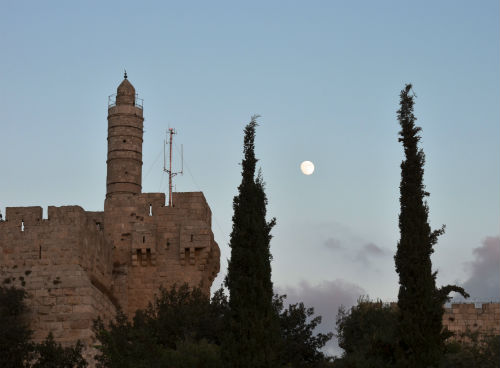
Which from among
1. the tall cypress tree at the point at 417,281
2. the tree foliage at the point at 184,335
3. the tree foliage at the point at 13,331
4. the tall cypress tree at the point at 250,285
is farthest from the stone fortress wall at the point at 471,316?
the tree foliage at the point at 13,331

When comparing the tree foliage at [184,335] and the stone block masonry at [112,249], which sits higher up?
the stone block masonry at [112,249]

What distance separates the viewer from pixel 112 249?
3616 centimetres

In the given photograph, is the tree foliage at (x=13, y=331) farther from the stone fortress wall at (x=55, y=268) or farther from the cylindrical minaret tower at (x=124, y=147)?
the cylindrical minaret tower at (x=124, y=147)

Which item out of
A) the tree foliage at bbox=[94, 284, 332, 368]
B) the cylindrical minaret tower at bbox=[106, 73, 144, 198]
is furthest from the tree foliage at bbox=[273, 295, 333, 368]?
the cylindrical minaret tower at bbox=[106, 73, 144, 198]

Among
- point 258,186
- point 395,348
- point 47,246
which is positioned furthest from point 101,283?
point 395,348

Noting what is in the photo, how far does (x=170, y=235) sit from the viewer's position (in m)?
36.1

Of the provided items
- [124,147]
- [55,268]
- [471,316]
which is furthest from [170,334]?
[124,147]

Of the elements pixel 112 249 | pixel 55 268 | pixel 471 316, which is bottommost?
pixel 471 316

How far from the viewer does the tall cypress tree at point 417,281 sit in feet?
81.9

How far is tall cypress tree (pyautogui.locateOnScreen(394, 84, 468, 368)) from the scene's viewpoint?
25.0 metres

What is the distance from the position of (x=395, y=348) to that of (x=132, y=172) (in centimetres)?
1898

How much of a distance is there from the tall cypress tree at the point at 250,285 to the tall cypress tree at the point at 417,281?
3174mm

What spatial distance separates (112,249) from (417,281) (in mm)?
13934

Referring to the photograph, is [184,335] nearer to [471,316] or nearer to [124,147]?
[471,316]
